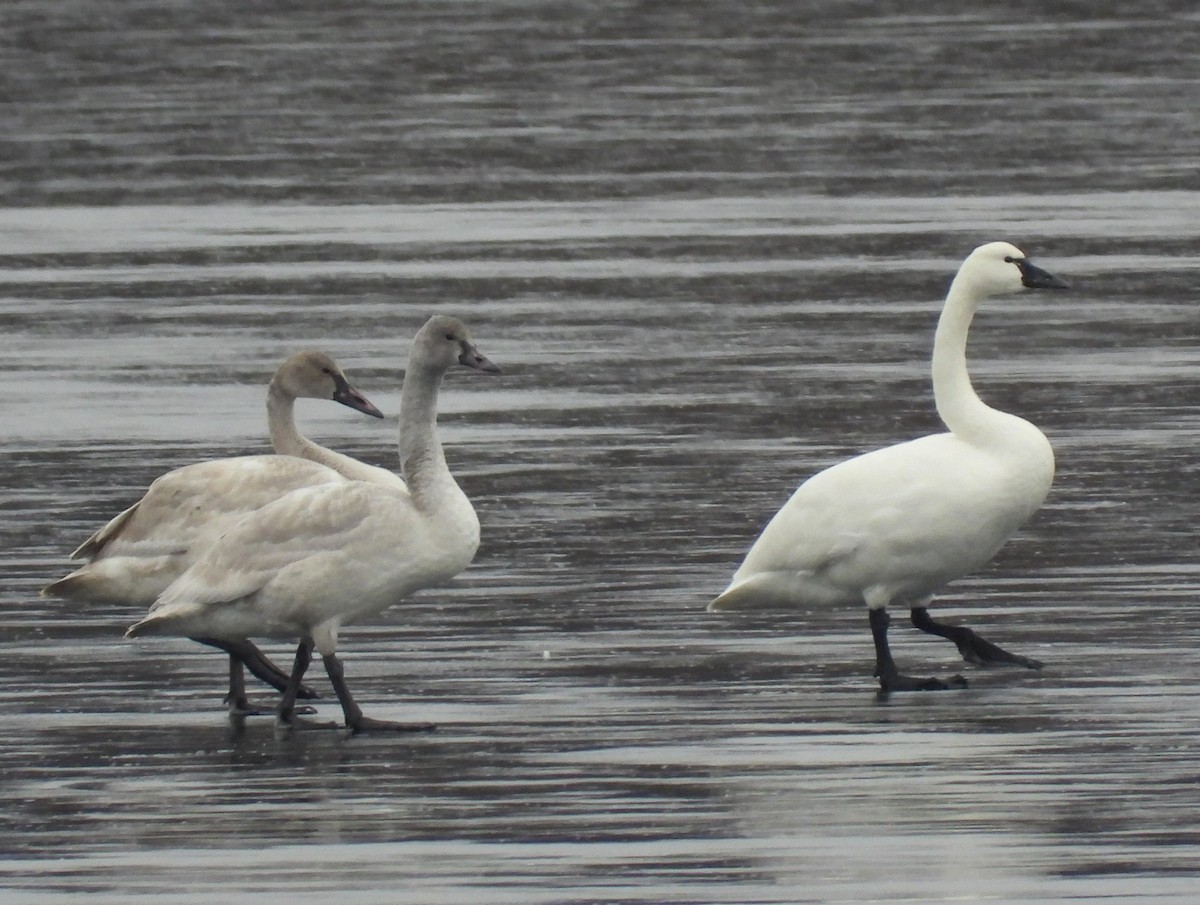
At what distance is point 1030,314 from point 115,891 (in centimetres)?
1031

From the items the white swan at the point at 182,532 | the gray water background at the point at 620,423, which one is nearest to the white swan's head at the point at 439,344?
the white swan at the point at 182,532

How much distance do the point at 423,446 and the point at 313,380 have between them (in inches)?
57.0

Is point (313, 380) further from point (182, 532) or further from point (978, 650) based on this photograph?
point (978, 650)

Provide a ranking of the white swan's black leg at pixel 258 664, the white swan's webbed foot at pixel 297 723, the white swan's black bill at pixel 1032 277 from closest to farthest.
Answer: the white swan's webbed foot at pixel 297 723 → the white swan's black leg at pixel 258 664 → the white swan's black bill at pixel 1032 277

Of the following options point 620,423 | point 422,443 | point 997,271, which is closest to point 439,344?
point 422,443

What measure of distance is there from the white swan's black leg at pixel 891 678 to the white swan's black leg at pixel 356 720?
4.33ft

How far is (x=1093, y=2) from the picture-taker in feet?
107

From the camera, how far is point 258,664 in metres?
9.21

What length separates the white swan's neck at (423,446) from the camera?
8.92 metres

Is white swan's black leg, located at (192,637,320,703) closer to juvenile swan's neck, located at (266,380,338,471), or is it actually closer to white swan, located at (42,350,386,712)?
white swan, located at (42,350,386,712)

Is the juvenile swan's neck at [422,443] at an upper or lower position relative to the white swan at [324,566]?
upper

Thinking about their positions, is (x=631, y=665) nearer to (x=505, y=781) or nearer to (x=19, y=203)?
(x=505, y=781)

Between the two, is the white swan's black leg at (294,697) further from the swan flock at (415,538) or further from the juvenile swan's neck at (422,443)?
the juvenile swan's neck at (422,443)

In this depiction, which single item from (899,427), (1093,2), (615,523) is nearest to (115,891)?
(615,523)
